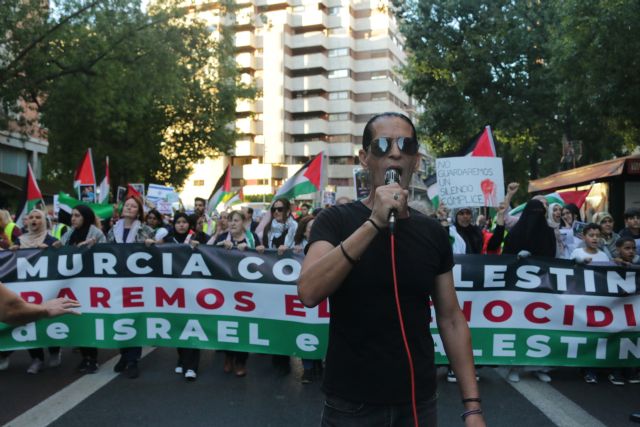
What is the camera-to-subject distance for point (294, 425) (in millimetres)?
4789

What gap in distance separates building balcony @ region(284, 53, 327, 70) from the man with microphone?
6916cm

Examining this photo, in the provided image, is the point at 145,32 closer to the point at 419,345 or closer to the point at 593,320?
the point at 593,320

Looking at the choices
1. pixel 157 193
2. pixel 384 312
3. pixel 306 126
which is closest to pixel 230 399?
pixel 384 312

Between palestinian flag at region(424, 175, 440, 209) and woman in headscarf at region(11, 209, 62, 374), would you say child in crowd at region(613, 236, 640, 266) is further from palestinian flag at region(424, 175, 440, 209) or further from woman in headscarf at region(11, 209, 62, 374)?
woman in headscarf at region(11, 209, 62, 374)

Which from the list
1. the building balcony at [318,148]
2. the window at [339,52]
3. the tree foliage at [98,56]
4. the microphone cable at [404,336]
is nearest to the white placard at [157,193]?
the tree foliage at [98,56]

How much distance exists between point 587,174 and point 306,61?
184 feet

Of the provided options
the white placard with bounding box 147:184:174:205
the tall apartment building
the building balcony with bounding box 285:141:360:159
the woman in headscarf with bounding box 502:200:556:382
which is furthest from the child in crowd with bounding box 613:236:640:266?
the building balcony with bounding box 285:141:360:159

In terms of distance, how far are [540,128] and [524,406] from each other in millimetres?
19719

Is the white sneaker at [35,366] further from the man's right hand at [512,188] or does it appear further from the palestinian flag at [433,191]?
the palestinian flag at [433,191]

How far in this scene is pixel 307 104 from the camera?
6962cm

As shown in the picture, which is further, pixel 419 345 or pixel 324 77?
pixel 324 77

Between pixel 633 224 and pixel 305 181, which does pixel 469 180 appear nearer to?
pixel 633 224

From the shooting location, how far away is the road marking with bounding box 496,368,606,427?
4922 mm

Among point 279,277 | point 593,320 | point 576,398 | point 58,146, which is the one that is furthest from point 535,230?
point 58,146
